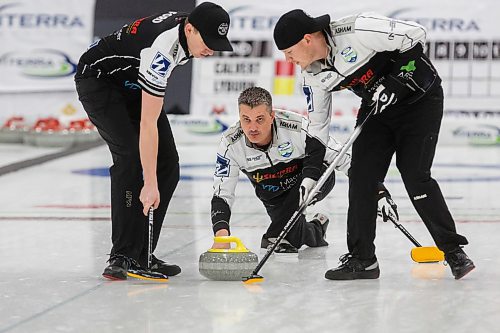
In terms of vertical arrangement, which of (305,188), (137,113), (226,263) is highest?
(137,113)

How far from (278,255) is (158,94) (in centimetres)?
133

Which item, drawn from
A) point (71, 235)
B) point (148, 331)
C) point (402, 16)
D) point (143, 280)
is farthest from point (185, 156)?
point (148, 331)

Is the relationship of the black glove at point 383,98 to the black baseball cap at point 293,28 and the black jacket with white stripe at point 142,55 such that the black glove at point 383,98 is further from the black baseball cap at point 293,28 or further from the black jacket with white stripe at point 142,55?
the black jacket with white stripe at point 142,55

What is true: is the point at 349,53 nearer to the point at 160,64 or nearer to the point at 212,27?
the point at 212,27

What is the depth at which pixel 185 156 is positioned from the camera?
411 inches

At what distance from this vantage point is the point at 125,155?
→ 4.15m

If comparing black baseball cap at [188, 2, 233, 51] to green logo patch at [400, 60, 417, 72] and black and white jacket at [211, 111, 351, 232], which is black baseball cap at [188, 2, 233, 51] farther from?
black and white jacket at [211, 111, 351, 232]

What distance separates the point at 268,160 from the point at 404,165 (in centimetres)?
90

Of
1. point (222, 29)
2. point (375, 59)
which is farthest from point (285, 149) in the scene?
point (222, 29)

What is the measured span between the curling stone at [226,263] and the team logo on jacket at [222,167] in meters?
0.60

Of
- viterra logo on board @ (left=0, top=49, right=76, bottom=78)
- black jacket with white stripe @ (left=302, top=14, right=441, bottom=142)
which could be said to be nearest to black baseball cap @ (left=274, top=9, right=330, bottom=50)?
black jacket with white stripe @ (left=302, top=14, right=441, bottom=142)

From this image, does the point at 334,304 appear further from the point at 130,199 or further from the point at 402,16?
the point at 402,16

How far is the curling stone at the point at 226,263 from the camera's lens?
13.4 feet

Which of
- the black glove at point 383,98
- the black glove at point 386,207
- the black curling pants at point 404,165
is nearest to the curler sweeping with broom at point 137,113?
the black glove at point 383,98
